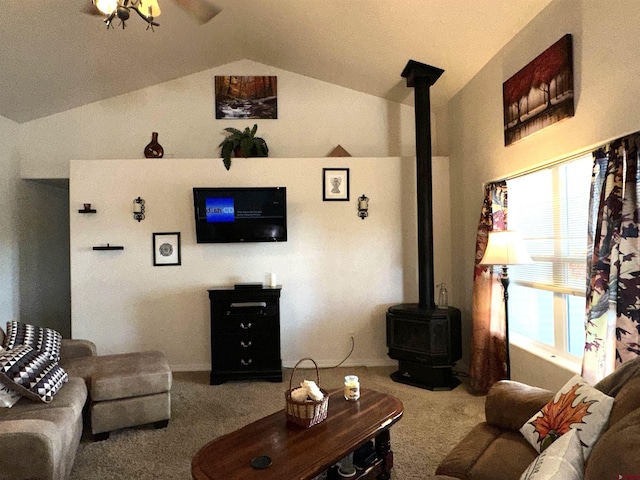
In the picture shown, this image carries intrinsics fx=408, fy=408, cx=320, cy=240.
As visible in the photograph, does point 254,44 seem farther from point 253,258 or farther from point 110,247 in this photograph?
point 110,247

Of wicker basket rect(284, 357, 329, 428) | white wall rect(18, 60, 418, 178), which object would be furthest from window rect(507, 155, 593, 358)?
white wall rect(18, 60, 418, 178)

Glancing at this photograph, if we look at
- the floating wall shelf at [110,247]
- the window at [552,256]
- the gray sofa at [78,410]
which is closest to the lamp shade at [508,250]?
the window at [552,256]

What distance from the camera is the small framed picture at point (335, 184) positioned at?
180 inches

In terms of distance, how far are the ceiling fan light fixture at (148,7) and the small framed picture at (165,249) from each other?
2.48 meters

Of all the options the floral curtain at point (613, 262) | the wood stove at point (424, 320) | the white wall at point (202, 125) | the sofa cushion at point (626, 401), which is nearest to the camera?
the sofa cushion at point (626, 401)

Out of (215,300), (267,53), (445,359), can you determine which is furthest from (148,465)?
(267,53)

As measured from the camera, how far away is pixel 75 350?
3459 millimetres

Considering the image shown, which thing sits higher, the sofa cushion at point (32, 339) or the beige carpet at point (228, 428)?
the sofa cushion at point (32, 339)

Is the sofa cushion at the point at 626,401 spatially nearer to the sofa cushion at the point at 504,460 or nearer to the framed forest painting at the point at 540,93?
the sofa cushion at the point at 504,460

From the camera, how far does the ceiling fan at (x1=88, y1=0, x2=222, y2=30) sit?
2201 millimetres

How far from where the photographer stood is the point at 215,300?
409cm

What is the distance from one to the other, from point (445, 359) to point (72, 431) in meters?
2.94

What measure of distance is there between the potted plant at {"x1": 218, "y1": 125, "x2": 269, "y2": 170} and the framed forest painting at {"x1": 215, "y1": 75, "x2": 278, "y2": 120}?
340 mm

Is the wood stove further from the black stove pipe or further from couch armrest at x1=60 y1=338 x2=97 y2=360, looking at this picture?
couch armrest at x1=60 y1=338 x2=97 y2=360
